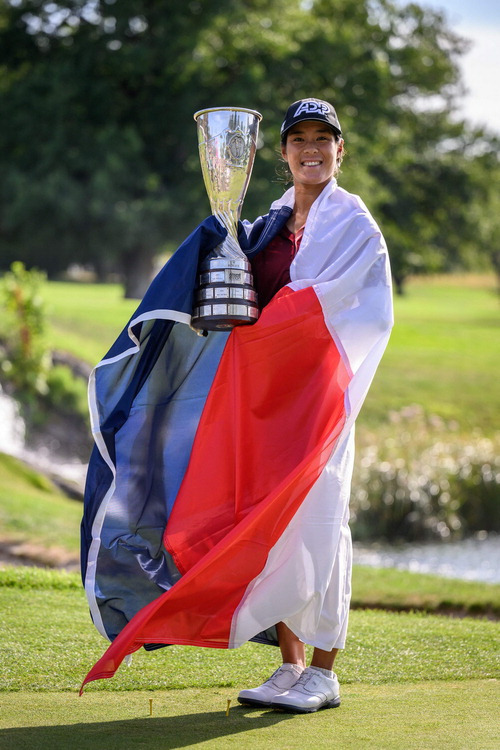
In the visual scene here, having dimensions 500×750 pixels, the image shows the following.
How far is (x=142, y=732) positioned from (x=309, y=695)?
66 cm

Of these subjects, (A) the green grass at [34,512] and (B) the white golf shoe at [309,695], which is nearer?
(B) the white golf shoe at [309,695]

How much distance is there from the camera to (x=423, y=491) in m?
13.7

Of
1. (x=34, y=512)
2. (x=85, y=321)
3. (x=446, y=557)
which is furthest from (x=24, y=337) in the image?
(x=446, y=557)

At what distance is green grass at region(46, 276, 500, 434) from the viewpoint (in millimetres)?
19922

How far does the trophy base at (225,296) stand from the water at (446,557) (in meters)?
8.63

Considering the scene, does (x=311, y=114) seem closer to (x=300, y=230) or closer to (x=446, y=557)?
(x=300, y=230)

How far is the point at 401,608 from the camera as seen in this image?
8.41m

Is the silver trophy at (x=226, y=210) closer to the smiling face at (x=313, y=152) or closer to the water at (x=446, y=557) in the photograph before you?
the smiling face at (x=313, y=152)

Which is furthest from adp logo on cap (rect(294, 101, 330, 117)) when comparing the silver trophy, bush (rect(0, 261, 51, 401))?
bush (rect(0, 261, 51, 401))

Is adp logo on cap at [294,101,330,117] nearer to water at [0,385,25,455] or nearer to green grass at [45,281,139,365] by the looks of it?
green grass at [45,281,139,365]

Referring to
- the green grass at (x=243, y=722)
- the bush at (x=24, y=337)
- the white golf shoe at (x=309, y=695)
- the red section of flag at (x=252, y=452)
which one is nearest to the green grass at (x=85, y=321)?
the bush at (x=24, y=337)

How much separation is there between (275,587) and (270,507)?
290 mm

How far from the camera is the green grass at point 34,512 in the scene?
32.7 ft

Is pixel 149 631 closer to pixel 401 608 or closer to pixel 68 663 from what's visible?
pixel 68 663
